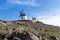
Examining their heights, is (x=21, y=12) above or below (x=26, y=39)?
above

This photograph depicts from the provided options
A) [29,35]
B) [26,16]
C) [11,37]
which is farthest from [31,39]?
[26,16]

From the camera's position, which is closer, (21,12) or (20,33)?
(20,33)

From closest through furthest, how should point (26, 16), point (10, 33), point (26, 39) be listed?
point (26, 39) < point (10, 33) < point (26, 16)

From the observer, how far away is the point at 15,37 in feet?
166

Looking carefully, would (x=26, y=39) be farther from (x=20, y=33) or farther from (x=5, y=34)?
(x=5, y=34)

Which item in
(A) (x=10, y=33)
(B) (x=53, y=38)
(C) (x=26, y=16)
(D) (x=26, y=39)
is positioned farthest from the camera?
(C) (x=26, y=16)

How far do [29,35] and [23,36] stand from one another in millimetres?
1222

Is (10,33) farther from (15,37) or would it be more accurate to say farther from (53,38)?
(53,38)

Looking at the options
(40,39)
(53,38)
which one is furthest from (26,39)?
(53,38)

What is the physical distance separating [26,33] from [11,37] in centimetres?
340

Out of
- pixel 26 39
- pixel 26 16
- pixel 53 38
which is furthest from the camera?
pixel 26 16

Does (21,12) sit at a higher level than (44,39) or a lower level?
higher

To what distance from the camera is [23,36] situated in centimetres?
5025

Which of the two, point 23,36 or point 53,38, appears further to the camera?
point 53,38
